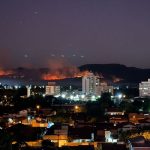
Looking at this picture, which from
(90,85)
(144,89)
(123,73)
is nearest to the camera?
(90,85)

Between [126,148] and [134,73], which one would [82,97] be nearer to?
[126,148]

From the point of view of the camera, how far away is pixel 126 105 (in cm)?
2527

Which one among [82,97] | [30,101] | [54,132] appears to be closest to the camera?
[54,132]

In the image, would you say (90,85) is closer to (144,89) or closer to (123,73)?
(144,89)

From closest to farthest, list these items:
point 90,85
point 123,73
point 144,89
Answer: point 90,85
point 144,89
point 123,73

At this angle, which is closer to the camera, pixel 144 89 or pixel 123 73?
pixel 144 89

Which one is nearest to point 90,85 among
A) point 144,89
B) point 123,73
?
point 144,89

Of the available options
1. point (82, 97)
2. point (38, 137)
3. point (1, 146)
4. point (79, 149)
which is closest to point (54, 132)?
point (38, 137)

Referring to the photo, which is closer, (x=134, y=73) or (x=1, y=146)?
(x=1, y=146)

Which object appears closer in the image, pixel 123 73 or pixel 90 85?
Answer: pixel 90 85

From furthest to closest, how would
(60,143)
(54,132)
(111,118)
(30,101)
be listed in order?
(30,101)
(111,118)
(54,132)
(60,143)

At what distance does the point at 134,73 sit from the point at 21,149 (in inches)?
3411

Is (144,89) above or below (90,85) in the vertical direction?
below

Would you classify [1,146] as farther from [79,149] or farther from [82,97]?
[82,97]
